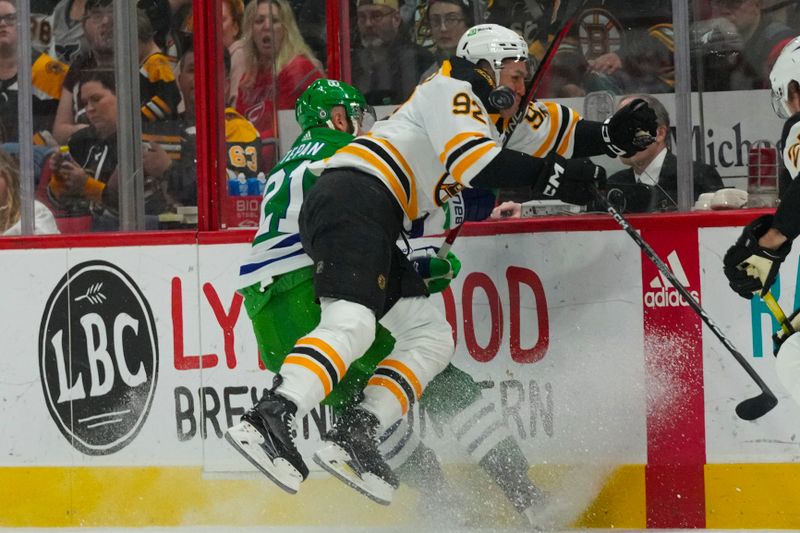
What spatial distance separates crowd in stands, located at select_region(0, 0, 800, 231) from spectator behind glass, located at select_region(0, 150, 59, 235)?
0.02 metres

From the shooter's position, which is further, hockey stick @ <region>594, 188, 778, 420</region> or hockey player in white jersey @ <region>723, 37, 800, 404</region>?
hockey stick @ <region>594, 188, 778, 420</region>

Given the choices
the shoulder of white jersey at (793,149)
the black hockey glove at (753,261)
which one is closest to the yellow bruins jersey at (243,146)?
the black hockey glove at (753,261)

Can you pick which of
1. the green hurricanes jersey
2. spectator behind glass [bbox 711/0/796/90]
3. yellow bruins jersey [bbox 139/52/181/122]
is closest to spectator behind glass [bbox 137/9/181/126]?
yellow bruins jersey [bbox 139/52/181/122]

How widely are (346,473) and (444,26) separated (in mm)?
1489

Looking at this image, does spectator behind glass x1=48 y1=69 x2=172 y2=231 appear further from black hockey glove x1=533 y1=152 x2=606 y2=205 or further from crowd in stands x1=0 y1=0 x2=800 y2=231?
black hockey glove x1=533 y1=152 x2=606 y2=205

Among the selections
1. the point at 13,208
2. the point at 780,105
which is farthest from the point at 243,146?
the point at 780,105

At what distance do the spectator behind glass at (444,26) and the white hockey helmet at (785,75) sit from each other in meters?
1.11

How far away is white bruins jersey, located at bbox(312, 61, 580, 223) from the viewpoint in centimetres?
339

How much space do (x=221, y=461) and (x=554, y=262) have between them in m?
1.22

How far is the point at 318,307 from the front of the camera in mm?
3648

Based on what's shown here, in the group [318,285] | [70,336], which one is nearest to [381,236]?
[318,285]

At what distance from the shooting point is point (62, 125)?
445 cm

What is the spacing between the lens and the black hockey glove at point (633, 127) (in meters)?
3.66

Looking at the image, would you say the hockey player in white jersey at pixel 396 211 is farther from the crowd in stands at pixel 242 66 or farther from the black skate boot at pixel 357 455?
the crowd in stands at pixel 242 66
